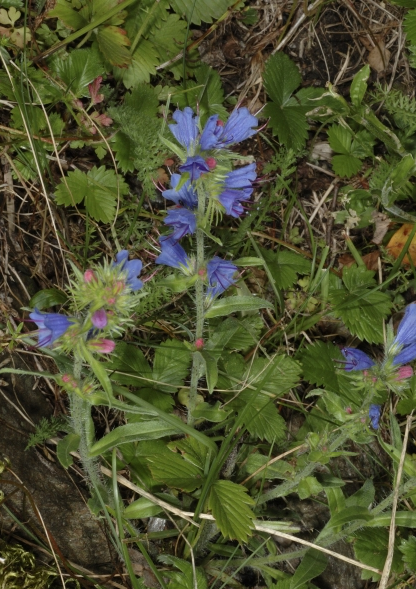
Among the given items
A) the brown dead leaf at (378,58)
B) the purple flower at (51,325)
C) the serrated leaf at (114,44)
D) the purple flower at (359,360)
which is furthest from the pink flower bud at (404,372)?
the brown dead leaf at (378,58)

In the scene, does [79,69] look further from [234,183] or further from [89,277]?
[89,277]

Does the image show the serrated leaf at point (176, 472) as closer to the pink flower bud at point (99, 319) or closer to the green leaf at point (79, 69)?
the pink flower bud at point (99, 319)

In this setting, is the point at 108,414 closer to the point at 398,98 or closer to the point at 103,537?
the point at 103,537

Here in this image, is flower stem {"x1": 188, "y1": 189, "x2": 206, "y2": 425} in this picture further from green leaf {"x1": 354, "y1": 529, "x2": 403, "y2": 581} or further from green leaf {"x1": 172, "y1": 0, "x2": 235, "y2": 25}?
green leaf {"x1": 172, "y1": 0, "x2": 235, "y2": 25}

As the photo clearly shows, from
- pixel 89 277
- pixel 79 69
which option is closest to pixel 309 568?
pixel 89 277

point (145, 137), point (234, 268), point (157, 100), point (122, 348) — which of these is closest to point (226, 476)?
point (122, 348)

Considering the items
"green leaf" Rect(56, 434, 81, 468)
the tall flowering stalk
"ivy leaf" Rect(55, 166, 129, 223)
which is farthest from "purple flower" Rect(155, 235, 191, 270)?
"ivy leaf" Rect(55, 166, 129, 223)
